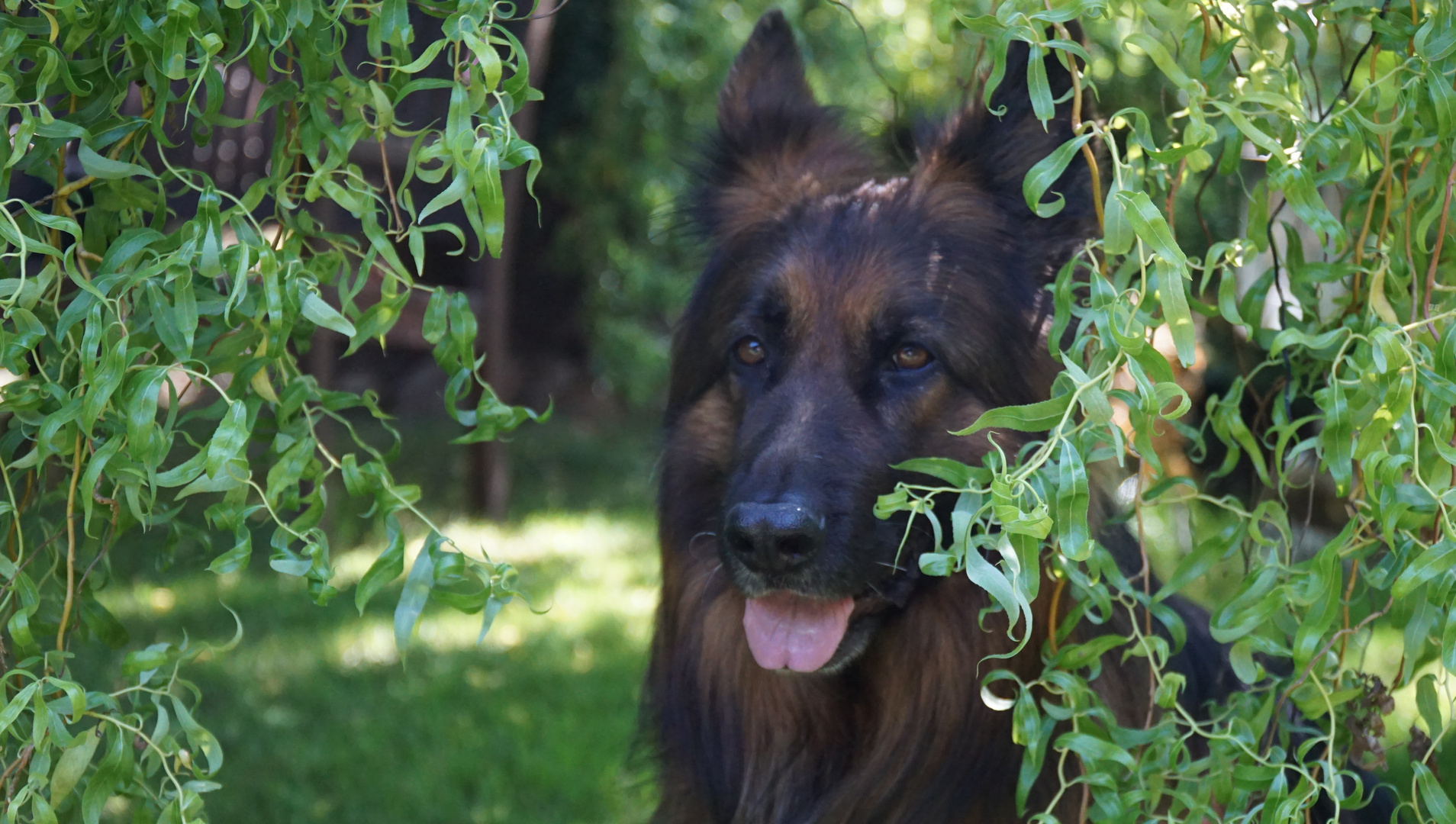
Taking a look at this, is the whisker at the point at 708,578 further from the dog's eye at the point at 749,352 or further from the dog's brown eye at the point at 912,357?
the dog's brown eye at the point at 912,357

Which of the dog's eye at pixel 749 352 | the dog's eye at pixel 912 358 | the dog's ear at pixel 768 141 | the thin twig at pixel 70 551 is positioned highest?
the dog's ear at pixel 768 141

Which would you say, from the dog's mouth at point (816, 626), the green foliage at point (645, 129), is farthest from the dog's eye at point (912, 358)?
the green foliage at point (645, 129)

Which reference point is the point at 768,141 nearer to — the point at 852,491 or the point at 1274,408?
the point at 852,491

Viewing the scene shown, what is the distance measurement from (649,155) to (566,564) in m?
4.03

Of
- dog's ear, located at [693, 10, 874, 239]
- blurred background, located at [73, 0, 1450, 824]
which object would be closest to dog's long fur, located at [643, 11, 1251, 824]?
dog's ear, located at [693, 10, 874, 239]

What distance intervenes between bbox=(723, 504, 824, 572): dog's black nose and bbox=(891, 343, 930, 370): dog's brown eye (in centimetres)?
52

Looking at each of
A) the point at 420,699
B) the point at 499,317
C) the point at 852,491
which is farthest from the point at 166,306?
the point at 499,317

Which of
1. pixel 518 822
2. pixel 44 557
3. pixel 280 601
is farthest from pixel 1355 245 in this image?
pixel 280 601

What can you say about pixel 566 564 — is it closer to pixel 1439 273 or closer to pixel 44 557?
pixel 44 557

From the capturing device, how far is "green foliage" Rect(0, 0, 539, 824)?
81.9 inches

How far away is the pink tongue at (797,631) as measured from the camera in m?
2.99

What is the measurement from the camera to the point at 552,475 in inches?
418

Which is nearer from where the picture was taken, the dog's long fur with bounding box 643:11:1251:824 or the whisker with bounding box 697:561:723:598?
the dog's long fur with bounding box 643:11:1251:824

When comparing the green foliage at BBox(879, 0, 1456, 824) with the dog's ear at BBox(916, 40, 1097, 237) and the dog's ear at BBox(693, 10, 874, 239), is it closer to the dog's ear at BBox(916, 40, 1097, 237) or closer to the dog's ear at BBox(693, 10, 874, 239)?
the dog's ear at BBox(916, 40, 1097, 237)
